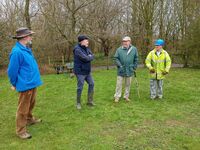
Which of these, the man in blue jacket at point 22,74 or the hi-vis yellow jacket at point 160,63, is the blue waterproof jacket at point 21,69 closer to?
the man in blue jacket at point 22,74

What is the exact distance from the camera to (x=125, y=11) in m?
27.0

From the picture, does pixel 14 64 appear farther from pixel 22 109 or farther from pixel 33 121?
pixel 33 121

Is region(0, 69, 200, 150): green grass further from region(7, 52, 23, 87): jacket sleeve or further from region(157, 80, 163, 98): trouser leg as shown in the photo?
region(7, 52, 23, 87): jacket sleeve

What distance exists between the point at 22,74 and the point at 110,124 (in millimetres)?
2166

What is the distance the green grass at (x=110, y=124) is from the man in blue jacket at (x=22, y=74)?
0.44 m

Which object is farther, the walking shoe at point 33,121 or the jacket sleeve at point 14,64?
the walking shoe at point 33,121

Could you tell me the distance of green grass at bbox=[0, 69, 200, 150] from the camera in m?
4.97

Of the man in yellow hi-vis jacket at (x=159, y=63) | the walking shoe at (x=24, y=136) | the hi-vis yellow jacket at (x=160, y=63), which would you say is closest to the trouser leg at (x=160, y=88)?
the man in yellow hi-vis jacket at (x=159, y=63)

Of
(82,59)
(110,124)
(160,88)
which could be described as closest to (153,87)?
(160,88)

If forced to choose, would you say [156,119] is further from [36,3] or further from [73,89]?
[36,3]

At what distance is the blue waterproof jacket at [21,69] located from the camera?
5.07 m

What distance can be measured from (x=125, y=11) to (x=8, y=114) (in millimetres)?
21832

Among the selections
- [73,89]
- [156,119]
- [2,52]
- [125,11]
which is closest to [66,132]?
[156,119]

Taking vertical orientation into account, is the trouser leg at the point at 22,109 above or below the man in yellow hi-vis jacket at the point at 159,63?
below
